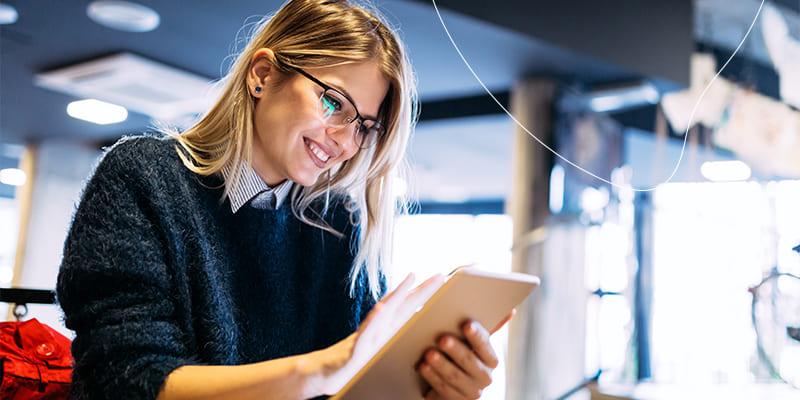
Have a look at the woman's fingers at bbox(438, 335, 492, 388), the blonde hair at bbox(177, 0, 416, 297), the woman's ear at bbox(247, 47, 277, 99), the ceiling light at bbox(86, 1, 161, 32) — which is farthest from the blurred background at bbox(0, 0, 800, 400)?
the woman's fingers at bbox(438, 335, 492, 388)

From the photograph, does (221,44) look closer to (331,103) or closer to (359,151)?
(359,151)

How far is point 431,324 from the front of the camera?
883 millimetres

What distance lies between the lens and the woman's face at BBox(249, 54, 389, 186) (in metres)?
1.12

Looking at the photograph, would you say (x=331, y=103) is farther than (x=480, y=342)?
Yes

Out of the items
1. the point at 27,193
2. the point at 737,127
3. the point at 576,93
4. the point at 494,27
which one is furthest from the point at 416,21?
the point at 27,193

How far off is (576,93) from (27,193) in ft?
20.2

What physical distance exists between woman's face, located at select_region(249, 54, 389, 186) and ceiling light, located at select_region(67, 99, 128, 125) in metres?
5.30

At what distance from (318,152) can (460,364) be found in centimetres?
43

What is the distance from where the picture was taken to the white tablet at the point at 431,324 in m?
0.83

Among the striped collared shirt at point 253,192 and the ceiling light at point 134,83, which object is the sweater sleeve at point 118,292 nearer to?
the striped collared shirt at point 253,192

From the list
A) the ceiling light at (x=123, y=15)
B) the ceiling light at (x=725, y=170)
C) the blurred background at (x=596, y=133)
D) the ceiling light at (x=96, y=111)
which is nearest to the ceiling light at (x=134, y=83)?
the blurred background at (x=596, y=133)

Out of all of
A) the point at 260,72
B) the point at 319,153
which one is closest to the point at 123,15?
the point at 260,72

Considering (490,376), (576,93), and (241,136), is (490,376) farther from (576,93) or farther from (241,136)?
(576,93)

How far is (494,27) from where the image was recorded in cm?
345
